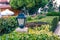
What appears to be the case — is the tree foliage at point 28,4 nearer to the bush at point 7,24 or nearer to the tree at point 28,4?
the tree at point 28,4

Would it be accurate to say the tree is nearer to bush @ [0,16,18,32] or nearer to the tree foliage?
the tree foliage

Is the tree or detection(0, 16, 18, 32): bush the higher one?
detection(0, 16, 18, 32): bush

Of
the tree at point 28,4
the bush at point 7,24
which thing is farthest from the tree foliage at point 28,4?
the bush at point 7,24

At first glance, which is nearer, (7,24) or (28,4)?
(7,24)

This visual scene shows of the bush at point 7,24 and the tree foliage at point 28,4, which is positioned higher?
the bush at point 7,24

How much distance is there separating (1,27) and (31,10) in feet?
55.7

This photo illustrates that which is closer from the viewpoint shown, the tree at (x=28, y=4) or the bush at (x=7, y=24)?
the bush at (x=7, y=24)

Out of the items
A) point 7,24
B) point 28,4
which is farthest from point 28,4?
point 7,24

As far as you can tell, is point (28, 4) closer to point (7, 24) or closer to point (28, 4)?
point (28, 4)

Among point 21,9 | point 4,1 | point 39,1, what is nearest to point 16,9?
point 21,9

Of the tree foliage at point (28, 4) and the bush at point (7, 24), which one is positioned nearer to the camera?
the bush at point (7, 24)

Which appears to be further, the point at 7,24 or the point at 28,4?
the point at 28,4

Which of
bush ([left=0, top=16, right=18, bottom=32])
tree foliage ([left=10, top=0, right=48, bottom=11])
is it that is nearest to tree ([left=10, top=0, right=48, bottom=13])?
tree foliage ([left=10, top=0, right=48, bottom=11])

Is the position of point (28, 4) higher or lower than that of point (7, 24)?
lower
